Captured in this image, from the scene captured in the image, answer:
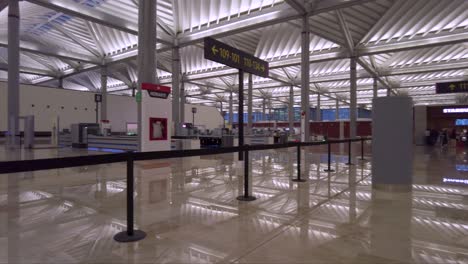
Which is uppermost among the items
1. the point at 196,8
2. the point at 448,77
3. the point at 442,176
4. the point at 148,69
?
the point at 196,8

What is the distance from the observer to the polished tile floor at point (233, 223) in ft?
8.73

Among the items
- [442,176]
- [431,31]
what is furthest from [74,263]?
[431,31]

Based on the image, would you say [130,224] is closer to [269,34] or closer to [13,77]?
[13,77]

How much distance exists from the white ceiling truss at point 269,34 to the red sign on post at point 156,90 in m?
7.03

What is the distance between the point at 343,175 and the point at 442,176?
2559 millimetres

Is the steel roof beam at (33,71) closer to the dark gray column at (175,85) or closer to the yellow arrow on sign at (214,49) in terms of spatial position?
the dark gray column at (175,85)

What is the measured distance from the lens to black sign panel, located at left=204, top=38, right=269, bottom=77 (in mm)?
4845

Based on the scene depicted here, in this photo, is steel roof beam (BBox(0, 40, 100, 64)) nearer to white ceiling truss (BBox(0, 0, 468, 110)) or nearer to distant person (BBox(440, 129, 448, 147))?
white ceiling truss (BBox(0, 0, 468, 110))

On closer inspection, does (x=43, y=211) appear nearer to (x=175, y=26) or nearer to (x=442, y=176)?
(x=442, y=176)

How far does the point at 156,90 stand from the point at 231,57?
6.30 meters

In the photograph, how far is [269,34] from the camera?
24.3 metres

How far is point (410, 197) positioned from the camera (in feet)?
16.6

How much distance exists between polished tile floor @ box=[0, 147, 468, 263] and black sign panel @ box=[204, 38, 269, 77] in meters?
2.39

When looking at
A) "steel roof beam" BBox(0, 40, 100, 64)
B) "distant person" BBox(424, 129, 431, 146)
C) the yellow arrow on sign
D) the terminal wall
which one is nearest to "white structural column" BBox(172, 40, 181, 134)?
"steel roof beam" BBox(0, 40, 100, 64)
